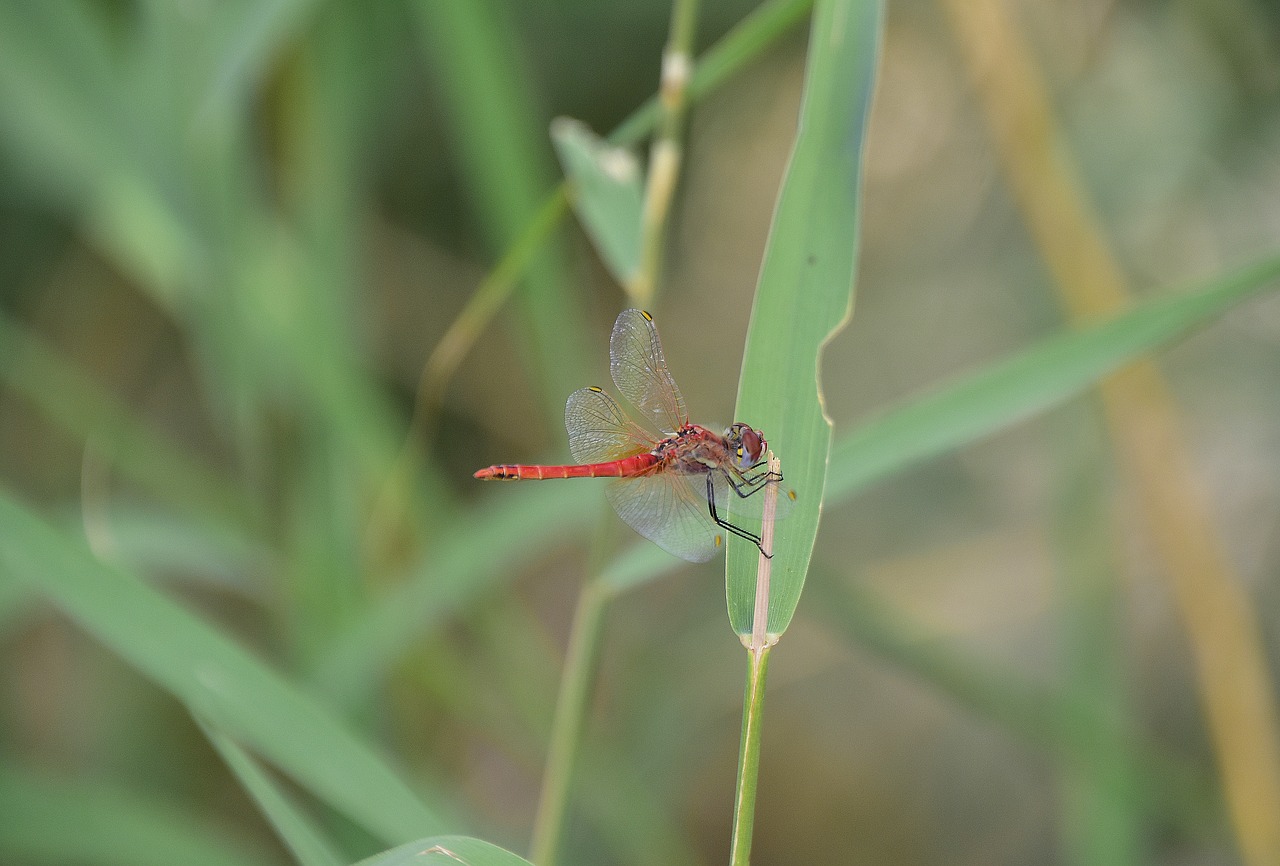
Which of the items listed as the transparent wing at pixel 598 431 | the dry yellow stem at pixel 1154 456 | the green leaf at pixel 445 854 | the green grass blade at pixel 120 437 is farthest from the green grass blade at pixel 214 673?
the dry yellow stem at pixel 1154 456

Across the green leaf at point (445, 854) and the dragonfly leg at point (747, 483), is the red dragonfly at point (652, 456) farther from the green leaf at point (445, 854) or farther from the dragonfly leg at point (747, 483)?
the green leaf at point (445, 854)

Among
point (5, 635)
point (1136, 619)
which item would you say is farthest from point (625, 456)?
point (5, 635)

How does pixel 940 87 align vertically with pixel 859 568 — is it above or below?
above

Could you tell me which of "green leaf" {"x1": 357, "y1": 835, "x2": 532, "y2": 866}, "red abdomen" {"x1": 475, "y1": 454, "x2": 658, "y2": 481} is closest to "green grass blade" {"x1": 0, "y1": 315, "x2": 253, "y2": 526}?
"red abdomen" {"x1": 475, "y1": 454, "x2": 658, "y2": 481}

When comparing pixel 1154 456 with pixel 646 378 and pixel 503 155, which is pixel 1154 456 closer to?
pixel 646 378

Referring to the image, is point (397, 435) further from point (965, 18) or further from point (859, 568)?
point (965, 18)

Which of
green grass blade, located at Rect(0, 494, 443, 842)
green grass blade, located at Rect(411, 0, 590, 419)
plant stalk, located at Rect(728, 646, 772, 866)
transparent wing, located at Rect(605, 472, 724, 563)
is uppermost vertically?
green grass blade, located at Rect(411, 0, 590, 419)

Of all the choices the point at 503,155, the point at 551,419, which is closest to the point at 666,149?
the point at 503,155

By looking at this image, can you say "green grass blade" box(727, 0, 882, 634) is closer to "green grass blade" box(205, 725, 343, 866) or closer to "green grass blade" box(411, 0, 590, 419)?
"green grass blade" box(205, 725, 343, 866)
